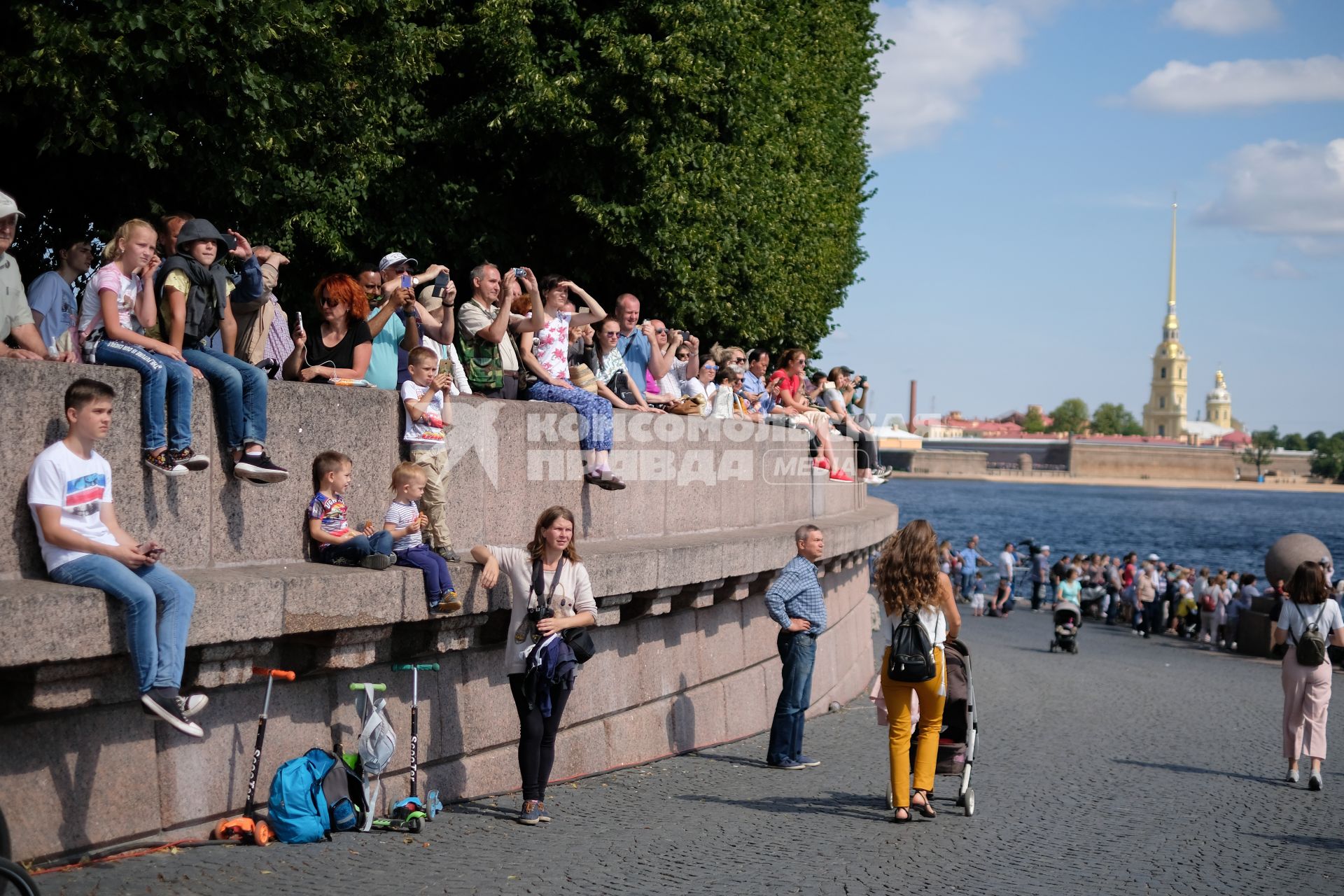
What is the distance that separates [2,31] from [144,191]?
1980mm

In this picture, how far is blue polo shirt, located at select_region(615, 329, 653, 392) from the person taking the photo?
12.2m

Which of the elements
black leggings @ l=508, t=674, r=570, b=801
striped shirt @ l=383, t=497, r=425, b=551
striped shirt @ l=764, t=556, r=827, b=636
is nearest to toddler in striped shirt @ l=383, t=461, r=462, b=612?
striped shirt @ l=383, t=497, r=425, b=551

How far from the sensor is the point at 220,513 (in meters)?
6.63

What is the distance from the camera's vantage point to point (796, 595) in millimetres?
10055

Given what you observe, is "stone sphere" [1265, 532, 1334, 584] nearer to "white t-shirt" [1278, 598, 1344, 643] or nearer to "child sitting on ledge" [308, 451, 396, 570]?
"white t-shirt" [1278, 598, 1344, 643]

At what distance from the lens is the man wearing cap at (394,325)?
805 centimetres

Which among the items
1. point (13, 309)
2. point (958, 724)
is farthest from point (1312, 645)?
point (13, 309)

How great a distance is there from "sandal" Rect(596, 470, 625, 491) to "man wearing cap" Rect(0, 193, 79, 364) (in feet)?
12.5

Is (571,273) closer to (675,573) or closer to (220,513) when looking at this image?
(675,573)

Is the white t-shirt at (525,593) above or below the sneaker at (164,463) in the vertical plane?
below

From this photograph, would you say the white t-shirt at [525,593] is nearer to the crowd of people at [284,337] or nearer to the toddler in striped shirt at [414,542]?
the toddler in striped shirt at [414,542]

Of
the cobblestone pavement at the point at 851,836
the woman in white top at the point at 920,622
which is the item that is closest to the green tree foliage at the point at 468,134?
the cobblestone pavement at the point at 851,836

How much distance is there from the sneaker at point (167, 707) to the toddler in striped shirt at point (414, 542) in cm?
165

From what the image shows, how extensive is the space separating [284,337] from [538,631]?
2.61 m
